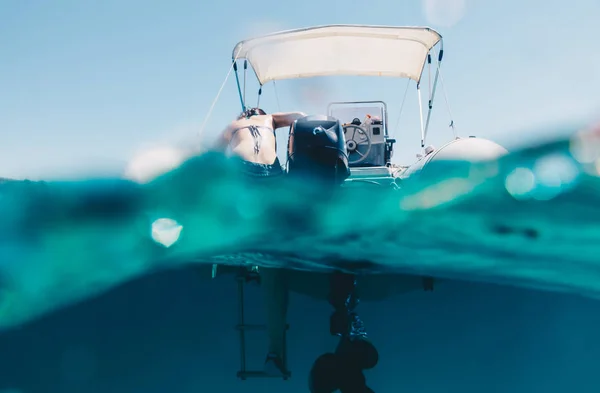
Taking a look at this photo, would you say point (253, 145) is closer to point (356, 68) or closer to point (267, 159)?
point (267, 159)

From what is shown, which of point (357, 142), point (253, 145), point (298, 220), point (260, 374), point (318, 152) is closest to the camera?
point (318, 152)

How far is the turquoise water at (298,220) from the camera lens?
6.77ft

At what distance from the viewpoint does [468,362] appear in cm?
812

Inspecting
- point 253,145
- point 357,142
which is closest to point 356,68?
point 357,142

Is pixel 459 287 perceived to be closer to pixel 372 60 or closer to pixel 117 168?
pixel 372 60

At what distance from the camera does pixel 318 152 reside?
2.40 meters

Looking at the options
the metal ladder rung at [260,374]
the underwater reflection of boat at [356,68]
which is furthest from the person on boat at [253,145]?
the metal ladder rung at [260,374]

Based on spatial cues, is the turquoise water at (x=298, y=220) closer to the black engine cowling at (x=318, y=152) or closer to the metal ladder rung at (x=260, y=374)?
the black engine cowling at (x=318, y=152)

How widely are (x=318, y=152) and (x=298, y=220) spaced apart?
18.0 inches

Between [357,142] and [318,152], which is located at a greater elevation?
[357,142]

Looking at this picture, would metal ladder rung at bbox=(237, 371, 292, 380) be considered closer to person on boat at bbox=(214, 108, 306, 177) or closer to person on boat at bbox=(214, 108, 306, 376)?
person on boat at bbox=(214, 108, 306, 376)

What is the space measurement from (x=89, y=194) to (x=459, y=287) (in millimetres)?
6523

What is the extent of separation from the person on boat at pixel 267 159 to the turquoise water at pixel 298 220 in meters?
0.20

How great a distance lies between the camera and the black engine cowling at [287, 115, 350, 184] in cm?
239
